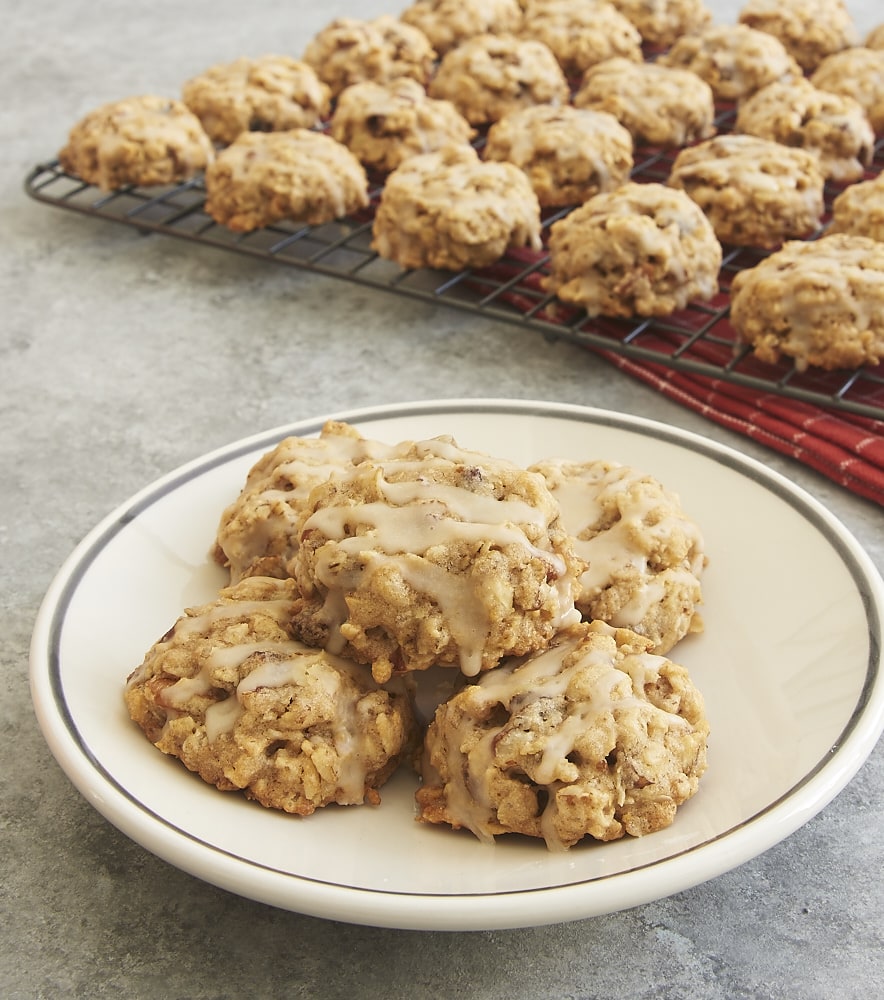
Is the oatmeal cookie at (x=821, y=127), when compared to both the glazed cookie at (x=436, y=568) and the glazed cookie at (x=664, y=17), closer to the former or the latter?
the glazed cookie at (x=664, y=17)

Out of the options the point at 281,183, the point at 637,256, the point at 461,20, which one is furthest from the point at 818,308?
the point at 461,20

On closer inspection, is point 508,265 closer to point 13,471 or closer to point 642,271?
point 642,271

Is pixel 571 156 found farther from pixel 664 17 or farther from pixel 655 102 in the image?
pixel 664 17

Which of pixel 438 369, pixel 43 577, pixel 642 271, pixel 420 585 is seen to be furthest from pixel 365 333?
pixel 420 585

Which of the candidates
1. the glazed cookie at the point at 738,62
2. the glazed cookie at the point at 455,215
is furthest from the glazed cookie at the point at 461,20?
the glazed cookie at the point at 455,215

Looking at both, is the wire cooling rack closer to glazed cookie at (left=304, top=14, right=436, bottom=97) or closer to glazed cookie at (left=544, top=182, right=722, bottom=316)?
glazed cookie at (left=544, top=182, right=722, bottom=316)
